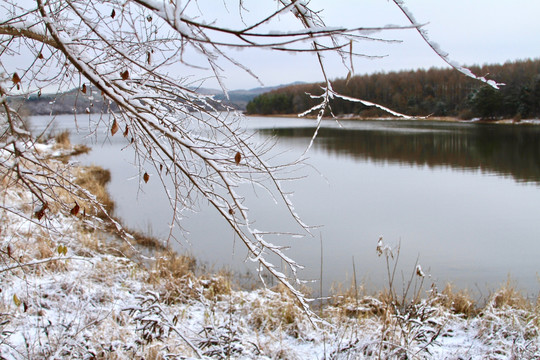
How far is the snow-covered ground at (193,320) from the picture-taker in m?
2.95

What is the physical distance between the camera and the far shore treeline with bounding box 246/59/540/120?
41.2m

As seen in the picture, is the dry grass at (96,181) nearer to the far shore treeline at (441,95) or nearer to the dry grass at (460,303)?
the dry grass at (460,303)

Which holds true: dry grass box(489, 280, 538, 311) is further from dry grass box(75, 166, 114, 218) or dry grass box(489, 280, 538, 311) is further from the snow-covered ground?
dry grass box(75, 166, 114, 218)

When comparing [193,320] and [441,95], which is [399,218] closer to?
[193,320]

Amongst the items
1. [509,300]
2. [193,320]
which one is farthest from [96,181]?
[509,300]

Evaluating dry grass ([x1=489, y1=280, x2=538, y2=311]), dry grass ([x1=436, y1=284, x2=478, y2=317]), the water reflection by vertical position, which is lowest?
dry grass ([x1=436, y1=284, x2=478, y2=317])

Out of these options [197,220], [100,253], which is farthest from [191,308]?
[197,220]

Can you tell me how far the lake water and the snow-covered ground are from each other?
2.35 ft

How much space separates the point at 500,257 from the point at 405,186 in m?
6.30

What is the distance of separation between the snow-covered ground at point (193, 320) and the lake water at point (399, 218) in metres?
0.72

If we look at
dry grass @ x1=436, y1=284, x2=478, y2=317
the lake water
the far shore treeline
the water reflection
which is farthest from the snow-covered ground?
the far shore treeline

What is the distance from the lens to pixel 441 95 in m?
54.6

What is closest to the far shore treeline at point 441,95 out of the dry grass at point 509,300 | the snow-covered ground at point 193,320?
the dry grass at point 509,300

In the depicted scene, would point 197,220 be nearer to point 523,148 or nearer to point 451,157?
point 451,157
